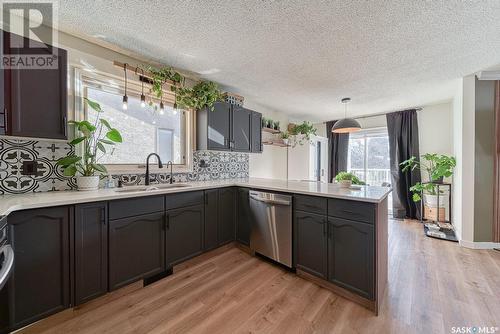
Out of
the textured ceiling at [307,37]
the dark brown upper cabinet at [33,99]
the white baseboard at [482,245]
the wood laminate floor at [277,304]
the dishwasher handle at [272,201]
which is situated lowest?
the wood laminate floor at [277,304]

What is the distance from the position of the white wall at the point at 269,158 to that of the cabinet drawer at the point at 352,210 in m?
2.33

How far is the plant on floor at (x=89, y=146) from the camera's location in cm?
177

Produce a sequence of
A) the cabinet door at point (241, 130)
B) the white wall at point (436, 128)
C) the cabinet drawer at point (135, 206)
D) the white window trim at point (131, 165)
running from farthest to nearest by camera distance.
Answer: the white wall at point (436, 128), the cabinet door at point (241, 130), the white window trim at point (131, 165), the cabinet drawer at point (135, 206)

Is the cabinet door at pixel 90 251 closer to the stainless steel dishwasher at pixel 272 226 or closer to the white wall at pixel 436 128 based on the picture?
the stainless steel dishwasher at pixel 272 226

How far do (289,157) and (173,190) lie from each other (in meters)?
3.14

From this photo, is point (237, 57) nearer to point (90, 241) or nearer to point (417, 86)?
point (90, 241)

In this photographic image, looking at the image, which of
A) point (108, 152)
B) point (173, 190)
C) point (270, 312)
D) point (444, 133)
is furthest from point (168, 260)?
point (444, 133)

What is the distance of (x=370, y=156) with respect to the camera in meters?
5.29

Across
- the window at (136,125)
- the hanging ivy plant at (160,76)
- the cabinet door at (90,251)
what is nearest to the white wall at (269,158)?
the window at (136,125)

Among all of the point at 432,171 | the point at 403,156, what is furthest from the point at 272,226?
the point at 403,156

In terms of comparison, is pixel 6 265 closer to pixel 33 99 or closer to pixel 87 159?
pixel 87 159

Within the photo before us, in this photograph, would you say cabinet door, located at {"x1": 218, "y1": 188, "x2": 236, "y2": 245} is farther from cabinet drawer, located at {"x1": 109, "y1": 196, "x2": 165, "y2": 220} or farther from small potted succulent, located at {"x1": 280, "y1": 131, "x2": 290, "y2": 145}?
small potted succulent, located at {"x1": 280, "y1": 131, "x2": 290, "y2": 145}

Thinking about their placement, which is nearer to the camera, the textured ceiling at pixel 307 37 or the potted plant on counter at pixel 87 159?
the textured ceiling at pixel 307 37

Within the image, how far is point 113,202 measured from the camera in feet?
5.56
